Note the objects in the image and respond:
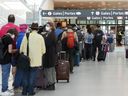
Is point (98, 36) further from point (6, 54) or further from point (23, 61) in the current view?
point (6, 54)

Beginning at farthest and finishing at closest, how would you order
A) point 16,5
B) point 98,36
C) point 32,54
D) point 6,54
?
point 98,36 < point 16,5 < point 32,54 < point 6,54

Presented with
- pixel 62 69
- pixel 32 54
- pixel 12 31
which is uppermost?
pixel 12 31

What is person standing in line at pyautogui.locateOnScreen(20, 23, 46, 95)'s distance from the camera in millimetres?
9000

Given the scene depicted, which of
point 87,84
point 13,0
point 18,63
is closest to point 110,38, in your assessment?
point 13,0

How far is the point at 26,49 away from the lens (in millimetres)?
9000

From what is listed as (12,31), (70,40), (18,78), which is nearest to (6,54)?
(12,31)

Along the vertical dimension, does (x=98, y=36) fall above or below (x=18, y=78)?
above

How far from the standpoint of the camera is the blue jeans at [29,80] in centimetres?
910

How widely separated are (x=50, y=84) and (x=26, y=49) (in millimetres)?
1508

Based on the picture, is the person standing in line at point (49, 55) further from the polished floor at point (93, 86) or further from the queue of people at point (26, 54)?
the polished floor at point (93, 86)

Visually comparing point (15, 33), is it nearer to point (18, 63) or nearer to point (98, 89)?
point (18, 63)

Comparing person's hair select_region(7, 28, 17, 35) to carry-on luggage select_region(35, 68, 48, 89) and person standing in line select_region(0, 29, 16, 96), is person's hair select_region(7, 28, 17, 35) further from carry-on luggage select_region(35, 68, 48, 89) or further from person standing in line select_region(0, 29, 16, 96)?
carry-on luggage select_region(35, 68, 48, 89)

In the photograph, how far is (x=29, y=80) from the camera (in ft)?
29.9

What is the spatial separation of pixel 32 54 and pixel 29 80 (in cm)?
58
